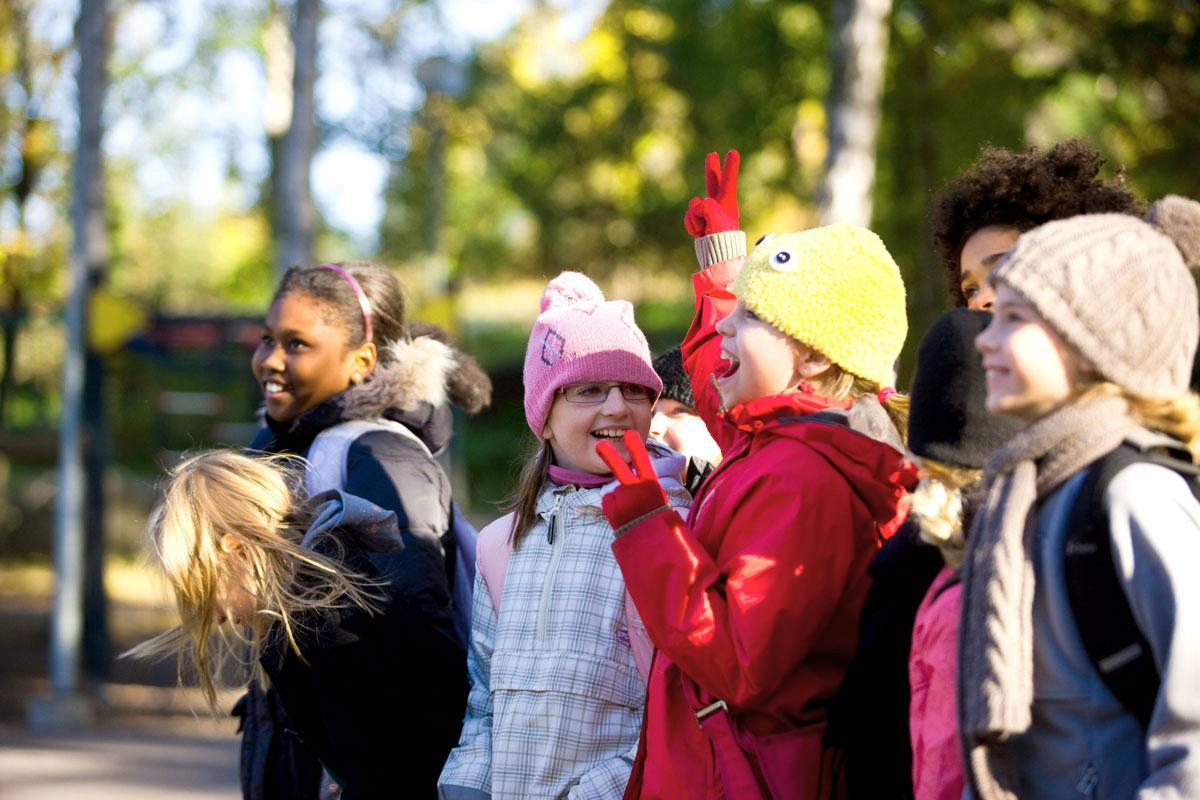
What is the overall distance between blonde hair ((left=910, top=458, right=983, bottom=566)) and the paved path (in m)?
6.65

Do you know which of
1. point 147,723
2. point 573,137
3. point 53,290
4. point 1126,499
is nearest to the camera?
point 1126,499

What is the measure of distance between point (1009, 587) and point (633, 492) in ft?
2.60

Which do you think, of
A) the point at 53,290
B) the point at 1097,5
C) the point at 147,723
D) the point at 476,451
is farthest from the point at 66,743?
the point at 476,451

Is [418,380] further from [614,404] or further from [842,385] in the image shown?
[842,385]

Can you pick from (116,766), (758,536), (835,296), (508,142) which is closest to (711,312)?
(835,296)

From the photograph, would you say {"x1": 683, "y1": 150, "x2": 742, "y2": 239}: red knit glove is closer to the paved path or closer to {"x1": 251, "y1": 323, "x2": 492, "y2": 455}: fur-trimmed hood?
{"x1": 251, "y1": 323, "x2": 492, "y2": 455}: fur-trimmed hood

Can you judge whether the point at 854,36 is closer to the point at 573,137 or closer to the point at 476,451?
the point at 573,137

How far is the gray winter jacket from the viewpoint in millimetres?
1826

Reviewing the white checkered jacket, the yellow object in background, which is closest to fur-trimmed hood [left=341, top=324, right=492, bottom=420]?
the white checkered jacket

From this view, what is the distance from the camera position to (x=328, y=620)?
3244mm

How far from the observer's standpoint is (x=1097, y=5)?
9.74m

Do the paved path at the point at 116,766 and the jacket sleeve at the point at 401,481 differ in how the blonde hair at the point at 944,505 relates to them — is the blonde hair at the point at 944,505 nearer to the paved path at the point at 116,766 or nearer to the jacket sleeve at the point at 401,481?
the jacket sleeve at the point at 401,481

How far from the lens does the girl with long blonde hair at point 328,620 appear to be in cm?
327

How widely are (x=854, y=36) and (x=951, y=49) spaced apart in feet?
10.1
